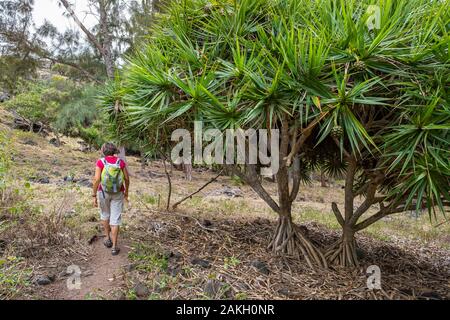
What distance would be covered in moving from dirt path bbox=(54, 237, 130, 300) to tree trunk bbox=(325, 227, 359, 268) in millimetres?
2428

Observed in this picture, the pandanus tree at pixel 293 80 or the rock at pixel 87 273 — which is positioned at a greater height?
the pandanus tree at pixel 293 80

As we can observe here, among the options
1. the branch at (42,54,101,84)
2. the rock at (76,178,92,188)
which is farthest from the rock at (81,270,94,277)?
the branch at (42,54,101,84)

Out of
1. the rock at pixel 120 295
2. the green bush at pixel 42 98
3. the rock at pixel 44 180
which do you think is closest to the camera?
the rock at pixel 120 295

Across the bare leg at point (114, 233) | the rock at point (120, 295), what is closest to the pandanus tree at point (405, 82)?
the rock at point (120, 295)

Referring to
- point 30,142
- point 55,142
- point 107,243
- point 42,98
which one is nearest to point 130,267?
point 107,243

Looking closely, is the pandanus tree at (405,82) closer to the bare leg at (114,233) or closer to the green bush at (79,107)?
the bare leg at (114,233)

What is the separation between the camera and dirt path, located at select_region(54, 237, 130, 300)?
289 cm

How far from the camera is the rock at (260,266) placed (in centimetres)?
346

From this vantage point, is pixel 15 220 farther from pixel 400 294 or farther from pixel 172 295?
pixel 400 294

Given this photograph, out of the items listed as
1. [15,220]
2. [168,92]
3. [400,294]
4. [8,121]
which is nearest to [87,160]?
[8,121]

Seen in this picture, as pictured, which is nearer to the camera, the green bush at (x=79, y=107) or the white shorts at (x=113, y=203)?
the white shorts at (x=113, y=203)

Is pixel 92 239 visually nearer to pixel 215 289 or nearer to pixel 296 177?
pixel 215 289

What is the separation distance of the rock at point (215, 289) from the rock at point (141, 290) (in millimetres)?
515

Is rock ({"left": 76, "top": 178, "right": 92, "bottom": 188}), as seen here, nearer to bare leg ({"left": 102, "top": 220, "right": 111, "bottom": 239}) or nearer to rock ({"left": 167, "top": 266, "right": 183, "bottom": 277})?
bare leg ({"left": 102, "top": 220, "right": 111, "bottom": 239})
